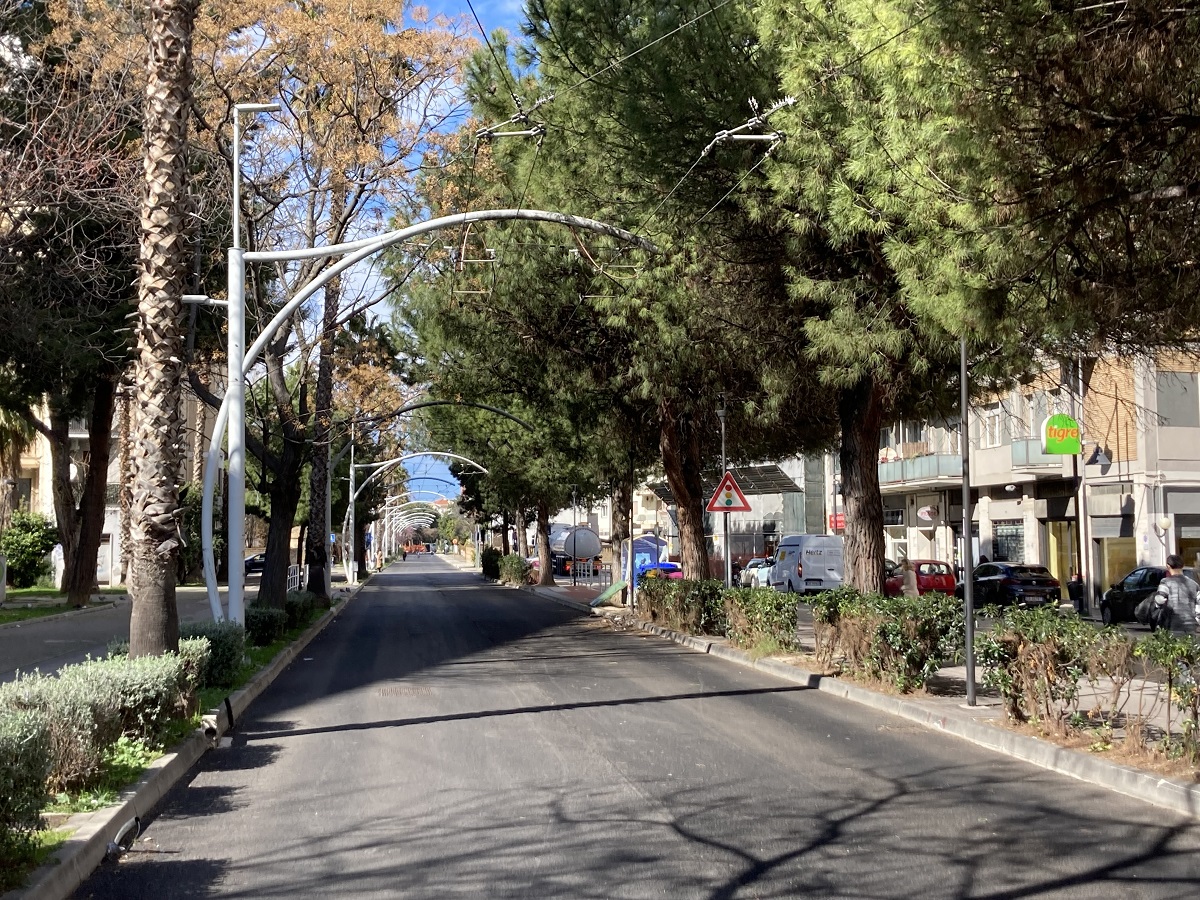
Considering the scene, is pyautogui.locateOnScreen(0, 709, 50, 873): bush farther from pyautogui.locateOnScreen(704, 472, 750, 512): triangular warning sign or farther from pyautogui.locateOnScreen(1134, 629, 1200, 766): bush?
pyautogui.locateOnScreen(704, 472, 750, 512): triangular warning sign

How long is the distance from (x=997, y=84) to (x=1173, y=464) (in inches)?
1180

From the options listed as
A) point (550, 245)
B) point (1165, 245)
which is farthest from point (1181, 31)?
point (550, 245)

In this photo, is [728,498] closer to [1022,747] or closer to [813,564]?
[1022,747]

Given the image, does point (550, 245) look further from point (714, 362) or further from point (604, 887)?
point (604, 887)

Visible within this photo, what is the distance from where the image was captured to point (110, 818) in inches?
285

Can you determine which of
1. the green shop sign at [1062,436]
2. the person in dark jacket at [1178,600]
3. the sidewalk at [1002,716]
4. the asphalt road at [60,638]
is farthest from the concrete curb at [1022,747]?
the green shop sign at [1062,436]

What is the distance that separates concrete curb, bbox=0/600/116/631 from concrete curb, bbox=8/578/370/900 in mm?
17746

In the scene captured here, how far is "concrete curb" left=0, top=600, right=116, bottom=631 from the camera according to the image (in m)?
28.1

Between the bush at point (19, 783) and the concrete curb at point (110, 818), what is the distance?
19 centimetres

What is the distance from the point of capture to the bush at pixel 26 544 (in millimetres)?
46594

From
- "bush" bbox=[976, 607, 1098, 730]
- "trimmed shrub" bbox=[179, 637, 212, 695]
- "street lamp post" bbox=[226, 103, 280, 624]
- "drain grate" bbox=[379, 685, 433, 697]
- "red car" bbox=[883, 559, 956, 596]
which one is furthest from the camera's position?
"red car" bbox=[883, 559, 956, 596]

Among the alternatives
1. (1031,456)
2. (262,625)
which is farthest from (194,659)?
(1031,456)

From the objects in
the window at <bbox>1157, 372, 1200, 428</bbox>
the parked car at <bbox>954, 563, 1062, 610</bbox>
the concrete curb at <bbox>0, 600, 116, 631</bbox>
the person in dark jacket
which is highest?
the window at <bbox>1157, 372, 1200, 428</bbox>

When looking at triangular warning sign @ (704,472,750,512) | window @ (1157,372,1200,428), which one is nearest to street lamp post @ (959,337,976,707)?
triangular warning sign @ (704,472,750,512)
